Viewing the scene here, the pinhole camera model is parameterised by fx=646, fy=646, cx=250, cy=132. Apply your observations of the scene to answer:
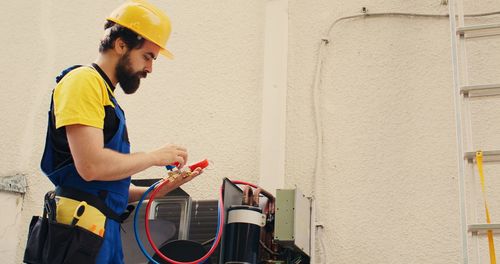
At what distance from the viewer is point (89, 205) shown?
1.93 m

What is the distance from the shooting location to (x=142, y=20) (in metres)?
2.14

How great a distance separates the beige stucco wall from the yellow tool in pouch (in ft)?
4.14

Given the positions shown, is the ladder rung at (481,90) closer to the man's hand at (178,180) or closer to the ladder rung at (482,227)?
the ladder rung at (482,227)

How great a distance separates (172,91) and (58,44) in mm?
794

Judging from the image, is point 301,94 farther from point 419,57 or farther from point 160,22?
point 160,22

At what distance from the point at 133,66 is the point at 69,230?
0.56 meters

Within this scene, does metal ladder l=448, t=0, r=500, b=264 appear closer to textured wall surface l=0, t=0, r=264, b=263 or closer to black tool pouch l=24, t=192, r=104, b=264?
textured wall surface l=0, t=0, r=264, b=263

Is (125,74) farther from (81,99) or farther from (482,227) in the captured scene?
(482,227)

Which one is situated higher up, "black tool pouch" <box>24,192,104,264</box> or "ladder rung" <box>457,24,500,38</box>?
"ladder rung" <box>457,24,500,38</box>

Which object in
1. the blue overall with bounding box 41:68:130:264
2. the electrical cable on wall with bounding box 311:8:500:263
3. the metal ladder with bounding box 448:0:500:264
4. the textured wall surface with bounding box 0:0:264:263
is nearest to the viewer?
the blue overall with bounding box 41:68:130:264

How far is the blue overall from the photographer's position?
1959 millimetres

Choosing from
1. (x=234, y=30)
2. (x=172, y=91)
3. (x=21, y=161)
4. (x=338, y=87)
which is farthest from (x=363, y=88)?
(x=21, y=161)

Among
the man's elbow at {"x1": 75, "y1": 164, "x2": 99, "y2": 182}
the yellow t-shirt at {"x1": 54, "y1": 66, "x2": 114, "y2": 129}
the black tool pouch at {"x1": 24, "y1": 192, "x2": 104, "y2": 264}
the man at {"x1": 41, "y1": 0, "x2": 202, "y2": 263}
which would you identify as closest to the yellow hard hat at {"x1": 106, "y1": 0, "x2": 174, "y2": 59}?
the man at {"x1": 41, "y1": 0, "x2": 202, "y2": 263}

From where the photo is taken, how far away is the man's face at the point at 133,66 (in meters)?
2.08
